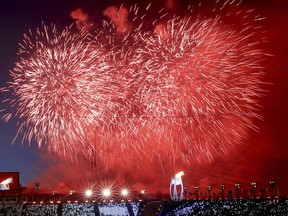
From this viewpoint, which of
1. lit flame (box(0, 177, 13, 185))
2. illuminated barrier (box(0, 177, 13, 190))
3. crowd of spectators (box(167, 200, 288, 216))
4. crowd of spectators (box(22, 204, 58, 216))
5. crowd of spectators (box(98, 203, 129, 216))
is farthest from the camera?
lit flame (box(0, 177, 13, 185))

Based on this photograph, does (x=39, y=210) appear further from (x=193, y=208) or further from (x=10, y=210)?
(x=193, y=208)

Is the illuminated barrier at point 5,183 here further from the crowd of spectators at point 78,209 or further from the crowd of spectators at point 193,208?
the crowd of spectators at point 78,209

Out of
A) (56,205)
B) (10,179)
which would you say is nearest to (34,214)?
(56,205)

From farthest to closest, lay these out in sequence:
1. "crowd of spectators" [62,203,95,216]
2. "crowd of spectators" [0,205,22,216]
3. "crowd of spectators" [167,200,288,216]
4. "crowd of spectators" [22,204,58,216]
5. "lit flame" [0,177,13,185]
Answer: "lit flame" [0,177,13,185] < "crowd of spectators" [0,205,22,216] < "crowd of spectators" [22,204,58,216] < "crowd of spectators" [62,203,95,216] < "crowd of spectators" [167,200,288,216]

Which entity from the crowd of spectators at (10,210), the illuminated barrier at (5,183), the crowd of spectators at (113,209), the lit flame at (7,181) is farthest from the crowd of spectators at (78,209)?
the lit flame at (7,181)

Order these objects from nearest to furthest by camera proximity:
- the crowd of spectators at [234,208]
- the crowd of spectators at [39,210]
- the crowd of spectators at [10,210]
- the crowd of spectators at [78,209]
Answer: the crowd of spectators at [234,208], the crowd of spectators at [78,209], the crowd of spectators at [39,210], the crowd of spectators at [10,210]

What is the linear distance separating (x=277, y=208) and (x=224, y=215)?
266 cm

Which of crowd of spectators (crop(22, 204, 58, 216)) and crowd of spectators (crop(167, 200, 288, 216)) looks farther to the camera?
crowd of spectators (crop(22, 204, 58, 216))

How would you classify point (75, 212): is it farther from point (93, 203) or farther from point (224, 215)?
point (224, 215)

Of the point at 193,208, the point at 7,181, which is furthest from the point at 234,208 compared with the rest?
the point at 7,181

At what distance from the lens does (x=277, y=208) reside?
89.5 ft

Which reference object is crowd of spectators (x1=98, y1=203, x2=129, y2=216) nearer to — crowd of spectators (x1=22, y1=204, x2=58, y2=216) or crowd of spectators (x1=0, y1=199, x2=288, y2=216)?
crowd of spectators (x1=0, y1=199, x2=288, y2=216)

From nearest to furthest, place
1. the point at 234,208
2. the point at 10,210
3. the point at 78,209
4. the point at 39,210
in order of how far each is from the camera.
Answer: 1. the point at 234,208
2. the point at 78,209
3. the point at 39,210
4. the point at 10,210

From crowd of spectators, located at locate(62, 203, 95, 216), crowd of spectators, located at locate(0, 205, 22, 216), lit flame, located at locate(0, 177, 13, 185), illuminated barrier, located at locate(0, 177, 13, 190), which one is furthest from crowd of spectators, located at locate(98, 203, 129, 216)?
lit flame, located at locate(0, 177, 13, 185)
